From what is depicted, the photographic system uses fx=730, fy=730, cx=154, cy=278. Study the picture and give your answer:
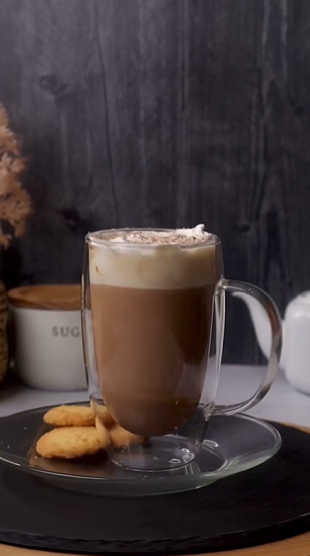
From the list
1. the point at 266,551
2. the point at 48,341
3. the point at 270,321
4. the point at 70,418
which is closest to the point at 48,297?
the point at 48,341

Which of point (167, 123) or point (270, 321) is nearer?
point (270, 321)

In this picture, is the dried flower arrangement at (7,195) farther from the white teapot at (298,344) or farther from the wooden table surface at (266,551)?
the wooden table surface at (266,551)

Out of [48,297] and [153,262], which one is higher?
[153,262]

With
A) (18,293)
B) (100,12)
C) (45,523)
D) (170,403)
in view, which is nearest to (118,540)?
(45,523)

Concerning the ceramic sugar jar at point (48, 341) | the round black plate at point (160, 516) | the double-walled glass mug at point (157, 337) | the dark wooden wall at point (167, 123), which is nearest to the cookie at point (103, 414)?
the double-walled glass mug at point (157, 337)

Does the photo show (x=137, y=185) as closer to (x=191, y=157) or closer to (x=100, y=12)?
(x=191, y=157)

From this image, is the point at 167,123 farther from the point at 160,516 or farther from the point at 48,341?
the point at 160,516
